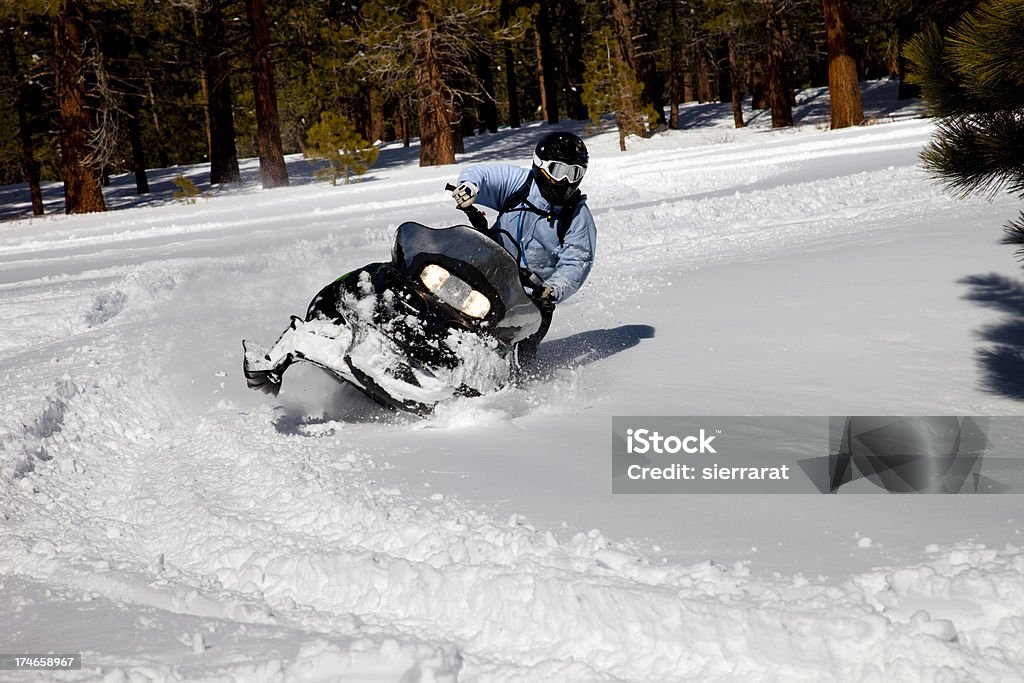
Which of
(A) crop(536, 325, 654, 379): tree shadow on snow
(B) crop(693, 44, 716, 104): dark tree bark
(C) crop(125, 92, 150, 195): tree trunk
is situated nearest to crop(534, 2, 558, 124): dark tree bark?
(B) crop(693, 44, 716, 104): dark tree bark

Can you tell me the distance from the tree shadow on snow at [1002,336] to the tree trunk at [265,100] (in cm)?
1807

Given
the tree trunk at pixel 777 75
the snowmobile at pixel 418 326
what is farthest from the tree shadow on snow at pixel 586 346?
the tree trunk at pixel 777 75

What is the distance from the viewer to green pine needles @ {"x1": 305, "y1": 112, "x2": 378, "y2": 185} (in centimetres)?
2144

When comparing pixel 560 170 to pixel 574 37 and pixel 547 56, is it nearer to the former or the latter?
pixel 547 56

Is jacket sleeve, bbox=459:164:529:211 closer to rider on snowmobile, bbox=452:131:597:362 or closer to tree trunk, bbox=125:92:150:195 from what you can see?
rider on snowmobile, bbox=452:131:597:362

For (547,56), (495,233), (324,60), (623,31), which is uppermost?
(547,56)

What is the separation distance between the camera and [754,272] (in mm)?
9078

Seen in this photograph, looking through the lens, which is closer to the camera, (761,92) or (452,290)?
(452,290)

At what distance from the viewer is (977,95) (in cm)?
490

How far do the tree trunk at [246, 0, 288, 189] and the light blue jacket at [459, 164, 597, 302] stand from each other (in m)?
16.9

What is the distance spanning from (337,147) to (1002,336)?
17.6m

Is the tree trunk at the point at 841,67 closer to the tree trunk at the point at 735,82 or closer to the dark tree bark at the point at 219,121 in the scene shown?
the tree trunk at the point at 735,82

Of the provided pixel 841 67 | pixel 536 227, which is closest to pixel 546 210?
pixel 536 227

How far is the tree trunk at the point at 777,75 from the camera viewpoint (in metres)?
29.2
